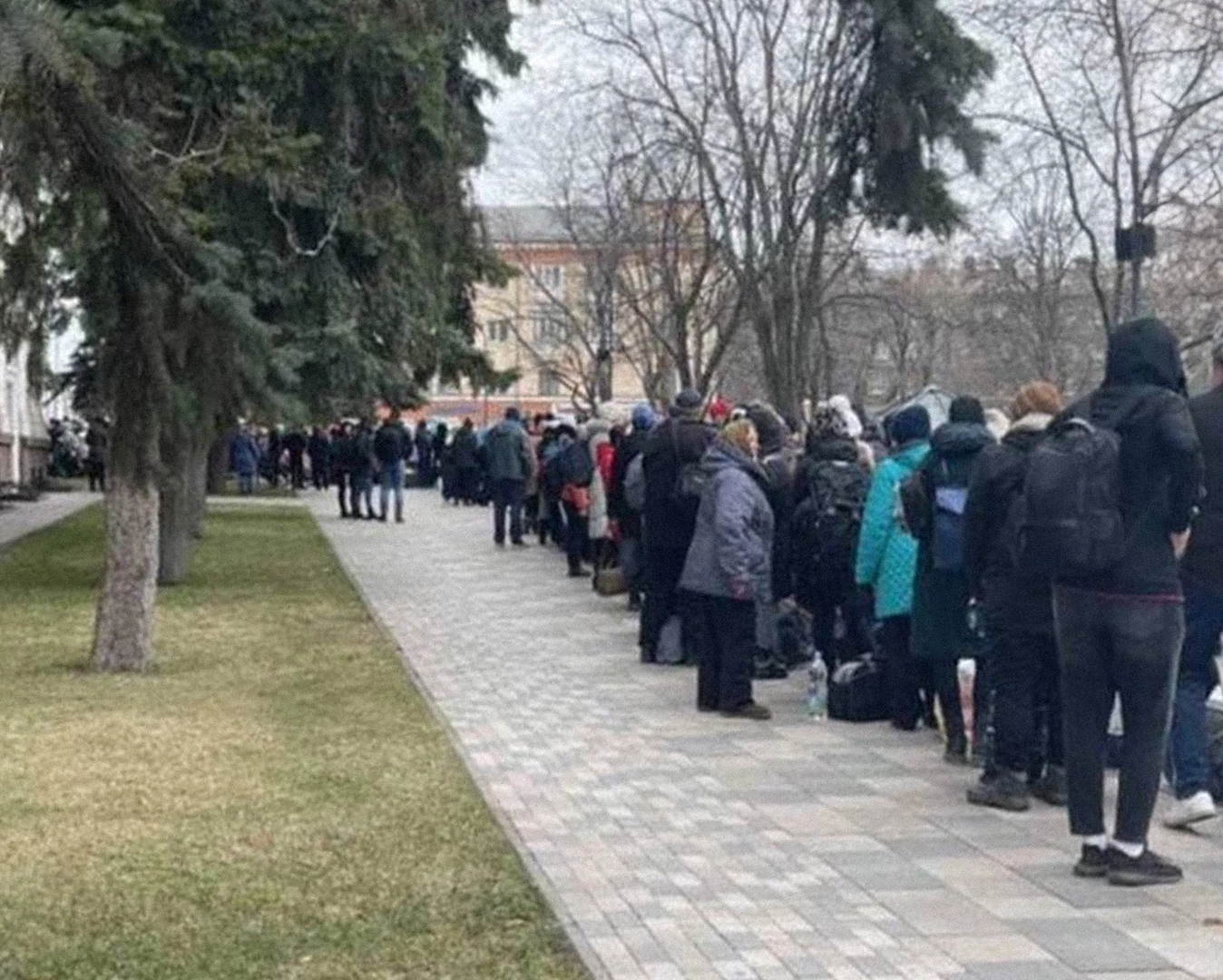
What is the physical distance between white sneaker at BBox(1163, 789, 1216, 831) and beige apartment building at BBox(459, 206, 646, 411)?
129 feet

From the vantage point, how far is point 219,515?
120 ft

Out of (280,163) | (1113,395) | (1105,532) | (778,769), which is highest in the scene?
(280,163)

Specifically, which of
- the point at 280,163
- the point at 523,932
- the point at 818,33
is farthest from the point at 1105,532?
the point at 818,33

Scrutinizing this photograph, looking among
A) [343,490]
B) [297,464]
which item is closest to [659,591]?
[343,490]


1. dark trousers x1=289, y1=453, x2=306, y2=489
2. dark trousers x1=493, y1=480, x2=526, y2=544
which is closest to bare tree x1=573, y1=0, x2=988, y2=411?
dark trousers x1=493, y1=480, x2=526, y2=544

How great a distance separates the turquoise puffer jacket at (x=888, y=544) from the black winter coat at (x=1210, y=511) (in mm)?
2269

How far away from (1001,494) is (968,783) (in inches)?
60.3

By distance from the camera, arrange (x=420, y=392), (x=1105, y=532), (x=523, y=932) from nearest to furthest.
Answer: (x=523, y=932), (x=1105, y=532), (x=420, y=392)

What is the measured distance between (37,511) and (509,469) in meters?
14.2

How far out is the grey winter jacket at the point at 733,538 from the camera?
1220 cm

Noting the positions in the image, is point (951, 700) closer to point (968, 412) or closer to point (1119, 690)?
point (968, 412)

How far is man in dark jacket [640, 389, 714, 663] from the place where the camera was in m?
14.3

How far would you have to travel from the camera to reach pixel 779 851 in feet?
28.2

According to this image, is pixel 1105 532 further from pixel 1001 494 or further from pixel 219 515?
pixel 219 515
